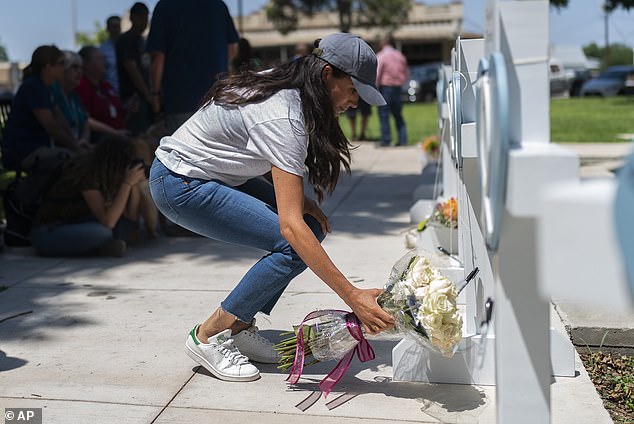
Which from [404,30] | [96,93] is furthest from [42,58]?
[404,30]

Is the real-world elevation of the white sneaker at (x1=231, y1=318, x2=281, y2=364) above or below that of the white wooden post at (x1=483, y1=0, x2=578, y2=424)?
below

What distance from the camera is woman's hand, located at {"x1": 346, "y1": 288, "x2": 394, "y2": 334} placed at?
315 centimetres

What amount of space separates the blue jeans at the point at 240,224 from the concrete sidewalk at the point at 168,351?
38 centimetres

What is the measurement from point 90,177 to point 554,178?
4.23m

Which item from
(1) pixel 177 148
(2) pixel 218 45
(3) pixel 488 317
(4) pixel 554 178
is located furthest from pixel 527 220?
(2) pixel 218 45

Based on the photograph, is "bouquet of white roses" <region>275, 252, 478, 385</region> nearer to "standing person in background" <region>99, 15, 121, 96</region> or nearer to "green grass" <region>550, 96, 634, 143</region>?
"standing person in background" <region>99, 15, 121, 96</region>

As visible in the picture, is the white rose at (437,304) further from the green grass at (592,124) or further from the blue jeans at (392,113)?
the blue jeans at (392,113)

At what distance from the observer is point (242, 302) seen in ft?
11.5

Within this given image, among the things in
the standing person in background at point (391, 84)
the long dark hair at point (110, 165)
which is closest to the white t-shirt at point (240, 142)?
the long dark hair at point (110, 165)

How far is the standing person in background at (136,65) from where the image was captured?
8.52 meters

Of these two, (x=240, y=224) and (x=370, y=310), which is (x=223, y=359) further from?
(x=370, y=310)

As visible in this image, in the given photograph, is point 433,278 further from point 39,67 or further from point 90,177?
point 39,67

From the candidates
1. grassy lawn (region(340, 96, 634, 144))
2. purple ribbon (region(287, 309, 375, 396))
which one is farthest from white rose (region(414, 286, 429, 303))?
grassy lawn (region(340, 96, 634, 144))

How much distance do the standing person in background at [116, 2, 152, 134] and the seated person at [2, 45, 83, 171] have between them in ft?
5.96
